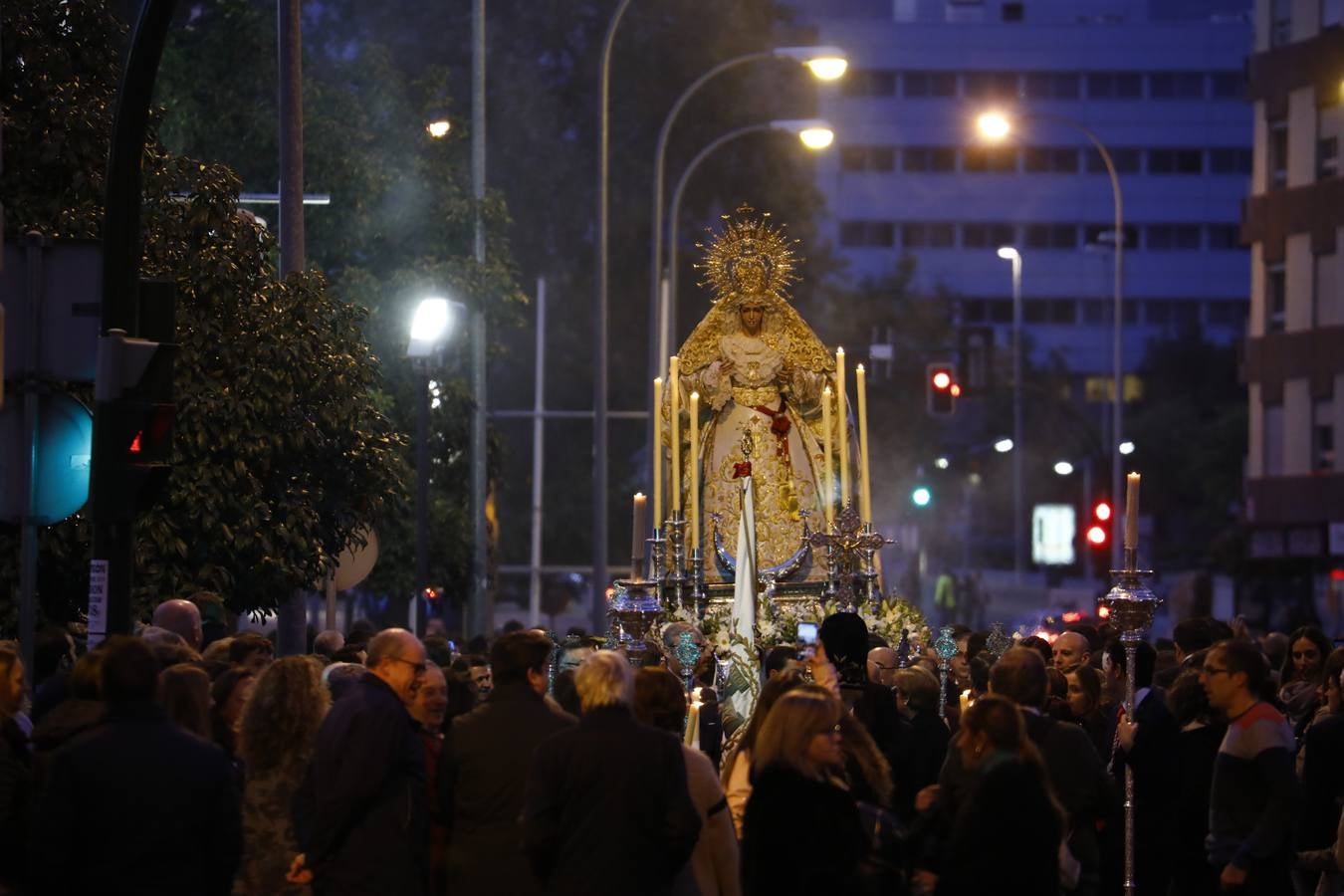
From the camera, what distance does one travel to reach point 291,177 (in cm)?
1916

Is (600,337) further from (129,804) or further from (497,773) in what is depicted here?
(129,804)

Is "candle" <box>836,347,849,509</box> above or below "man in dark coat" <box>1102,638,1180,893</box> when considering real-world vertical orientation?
above

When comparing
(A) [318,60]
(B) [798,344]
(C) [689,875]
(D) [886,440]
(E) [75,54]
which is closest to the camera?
(C) [689,875]

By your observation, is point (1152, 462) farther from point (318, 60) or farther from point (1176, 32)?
point (318, 60)

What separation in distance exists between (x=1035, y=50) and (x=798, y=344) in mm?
87574

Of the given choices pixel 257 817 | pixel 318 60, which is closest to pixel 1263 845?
pixel 257 817

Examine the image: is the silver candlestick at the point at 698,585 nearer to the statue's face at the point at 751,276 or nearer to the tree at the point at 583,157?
the statue's face at the point at 751,276

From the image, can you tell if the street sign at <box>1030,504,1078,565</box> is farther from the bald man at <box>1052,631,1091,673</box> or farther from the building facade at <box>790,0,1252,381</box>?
the building facade at <box>790,0,1252,381</box>

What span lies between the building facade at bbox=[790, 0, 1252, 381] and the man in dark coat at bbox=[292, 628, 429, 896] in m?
96.5

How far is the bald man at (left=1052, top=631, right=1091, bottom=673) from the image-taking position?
14578mm

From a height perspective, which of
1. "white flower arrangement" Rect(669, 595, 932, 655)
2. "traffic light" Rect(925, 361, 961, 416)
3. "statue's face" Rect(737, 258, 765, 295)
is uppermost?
"traffic light" Rect(925, 361, 961, 416)

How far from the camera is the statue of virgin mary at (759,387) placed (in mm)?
20922

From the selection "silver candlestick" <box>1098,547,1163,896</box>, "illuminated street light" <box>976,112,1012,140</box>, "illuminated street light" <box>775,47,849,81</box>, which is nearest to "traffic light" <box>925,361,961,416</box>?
"illuminated street light" <box>976,112,1012,140</box>

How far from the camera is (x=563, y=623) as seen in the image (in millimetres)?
67375
